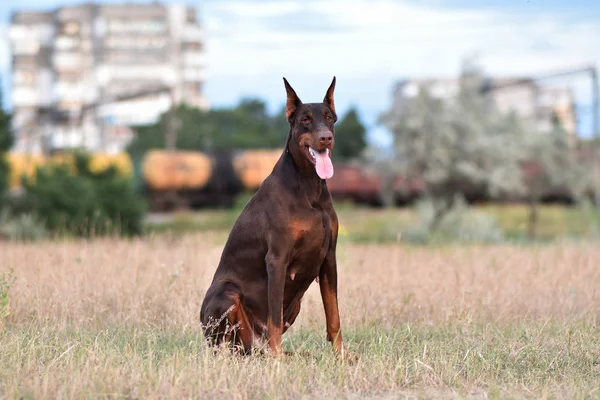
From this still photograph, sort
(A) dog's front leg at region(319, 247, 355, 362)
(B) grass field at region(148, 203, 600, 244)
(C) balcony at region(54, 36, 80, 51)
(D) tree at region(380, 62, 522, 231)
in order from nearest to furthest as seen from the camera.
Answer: (A) dog's front leg at region(319, 247, 355, 362), (D) tree at region(380, 62, 522, 231), (B) grass field at region(148, 203, 600, 244), (C) balcony at region(54, 36, 80, 51)

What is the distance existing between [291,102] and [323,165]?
67cm

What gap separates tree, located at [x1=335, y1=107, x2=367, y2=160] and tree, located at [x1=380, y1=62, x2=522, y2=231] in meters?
37.9

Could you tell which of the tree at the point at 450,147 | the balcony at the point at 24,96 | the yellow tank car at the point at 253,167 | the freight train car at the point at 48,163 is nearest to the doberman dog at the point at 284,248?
the tree at the point at 450,147

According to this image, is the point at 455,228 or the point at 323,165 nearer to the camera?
the point at 323,165

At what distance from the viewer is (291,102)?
22.3 feet

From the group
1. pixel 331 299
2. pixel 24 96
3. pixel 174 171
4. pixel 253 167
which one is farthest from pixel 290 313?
pixel 24 96

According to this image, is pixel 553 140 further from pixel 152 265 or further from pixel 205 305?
pixel 205 305

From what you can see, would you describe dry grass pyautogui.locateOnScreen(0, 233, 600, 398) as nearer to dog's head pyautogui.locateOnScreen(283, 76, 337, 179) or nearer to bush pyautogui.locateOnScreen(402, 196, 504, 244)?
dog's head pyautogui.locateOnScreen(283, 76, 337, 179)

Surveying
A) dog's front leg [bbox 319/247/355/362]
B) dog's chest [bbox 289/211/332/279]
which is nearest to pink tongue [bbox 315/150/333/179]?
dog's chest [bbox 289/211/332/279]

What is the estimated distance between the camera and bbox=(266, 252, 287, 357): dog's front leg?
652 cm

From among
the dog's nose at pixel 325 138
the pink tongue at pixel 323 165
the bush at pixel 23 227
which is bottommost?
the bush at pixel 23 227

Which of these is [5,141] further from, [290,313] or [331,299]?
[331,299]

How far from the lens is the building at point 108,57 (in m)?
105

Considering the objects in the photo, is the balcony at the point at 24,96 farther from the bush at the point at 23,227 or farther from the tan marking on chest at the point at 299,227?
the tan marking on chest at the point at 299,227
